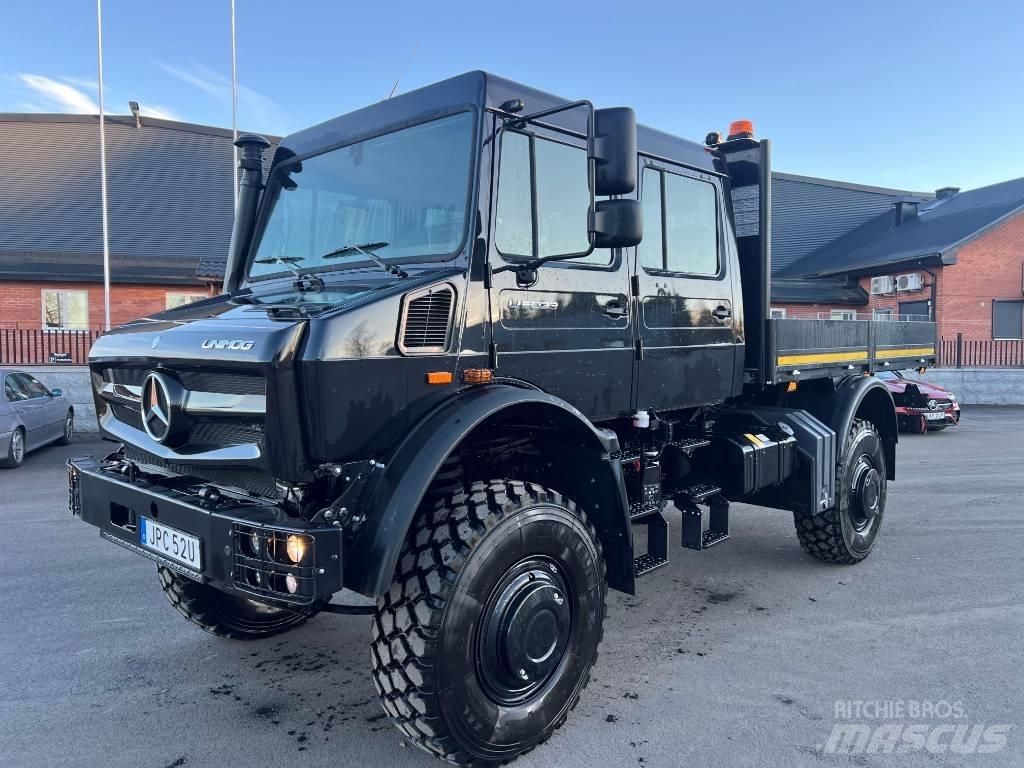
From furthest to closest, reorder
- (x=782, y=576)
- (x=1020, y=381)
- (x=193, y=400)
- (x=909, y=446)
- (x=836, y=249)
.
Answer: (x=836, y=249)
(x=1020, y=381)
(x=909, y=446)
(x=782, y=576)
(x=193, y=400)

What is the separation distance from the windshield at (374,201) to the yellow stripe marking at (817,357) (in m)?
2.76

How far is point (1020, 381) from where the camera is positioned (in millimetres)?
19578

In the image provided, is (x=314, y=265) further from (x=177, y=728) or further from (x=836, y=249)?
(x=836, y=249)

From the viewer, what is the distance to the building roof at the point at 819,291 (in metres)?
24.1

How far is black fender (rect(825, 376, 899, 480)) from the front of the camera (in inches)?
212

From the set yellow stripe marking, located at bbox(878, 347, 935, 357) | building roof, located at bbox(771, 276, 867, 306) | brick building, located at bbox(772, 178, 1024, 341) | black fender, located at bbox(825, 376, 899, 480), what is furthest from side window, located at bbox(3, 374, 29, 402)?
building roof, located at bbox(771, 276, 867, 306)

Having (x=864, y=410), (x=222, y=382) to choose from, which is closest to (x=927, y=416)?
(x=864, y=410)

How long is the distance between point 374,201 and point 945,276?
23.9m

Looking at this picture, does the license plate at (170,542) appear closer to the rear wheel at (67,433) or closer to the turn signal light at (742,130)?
the turn signal light at (742,130)

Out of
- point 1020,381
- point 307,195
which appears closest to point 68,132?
point 307,195

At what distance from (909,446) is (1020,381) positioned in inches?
399

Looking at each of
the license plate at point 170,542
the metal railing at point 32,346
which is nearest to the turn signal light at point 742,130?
the license plate at point 170,542

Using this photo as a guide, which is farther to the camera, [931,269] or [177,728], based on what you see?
[931,269]

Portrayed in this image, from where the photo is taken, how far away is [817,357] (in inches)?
209
